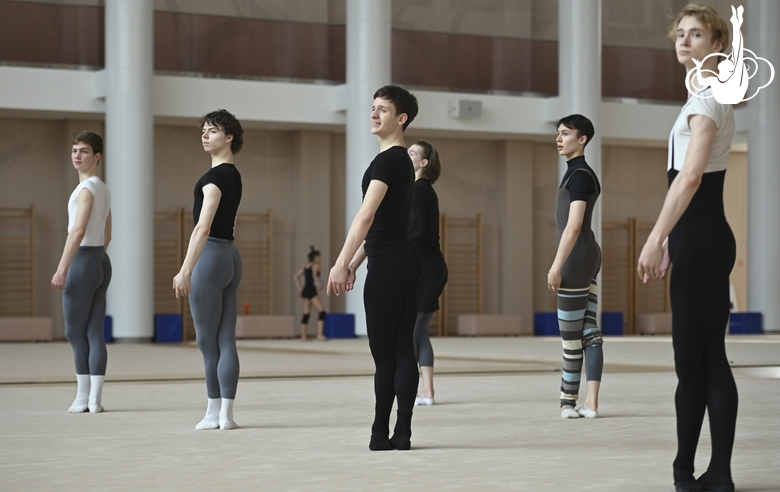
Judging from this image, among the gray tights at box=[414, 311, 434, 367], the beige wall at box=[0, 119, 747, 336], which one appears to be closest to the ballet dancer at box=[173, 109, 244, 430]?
the gray tights at box=[414, 311, 434, 367]

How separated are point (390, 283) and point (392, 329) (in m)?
0.21

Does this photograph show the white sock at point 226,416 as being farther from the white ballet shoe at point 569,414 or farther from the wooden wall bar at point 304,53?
the wooden wall bar at point 304,53

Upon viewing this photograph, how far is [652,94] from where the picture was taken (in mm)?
19484

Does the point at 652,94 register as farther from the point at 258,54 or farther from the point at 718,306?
the point at 718,306

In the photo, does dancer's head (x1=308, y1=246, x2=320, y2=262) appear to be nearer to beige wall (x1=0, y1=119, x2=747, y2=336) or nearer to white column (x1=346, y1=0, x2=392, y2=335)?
white column (x1=346, y1=0, x2=392, y2=335)

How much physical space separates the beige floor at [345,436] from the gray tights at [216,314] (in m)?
0.28

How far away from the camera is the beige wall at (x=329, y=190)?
17156 millimetres

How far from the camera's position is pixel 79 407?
5.88m

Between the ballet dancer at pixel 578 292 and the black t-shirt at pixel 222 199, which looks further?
the ballet dancer at pixel 578 292

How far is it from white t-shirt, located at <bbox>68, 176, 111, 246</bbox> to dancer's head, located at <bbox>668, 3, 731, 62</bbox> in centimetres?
362

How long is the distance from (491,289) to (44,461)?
16308 millimetres

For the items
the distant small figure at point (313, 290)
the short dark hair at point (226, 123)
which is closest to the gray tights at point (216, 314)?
the short dark hair at point (226, 123)

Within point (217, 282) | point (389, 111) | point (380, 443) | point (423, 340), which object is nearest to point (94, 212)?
point (217, 282)

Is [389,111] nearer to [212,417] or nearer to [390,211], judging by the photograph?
[390,211]
